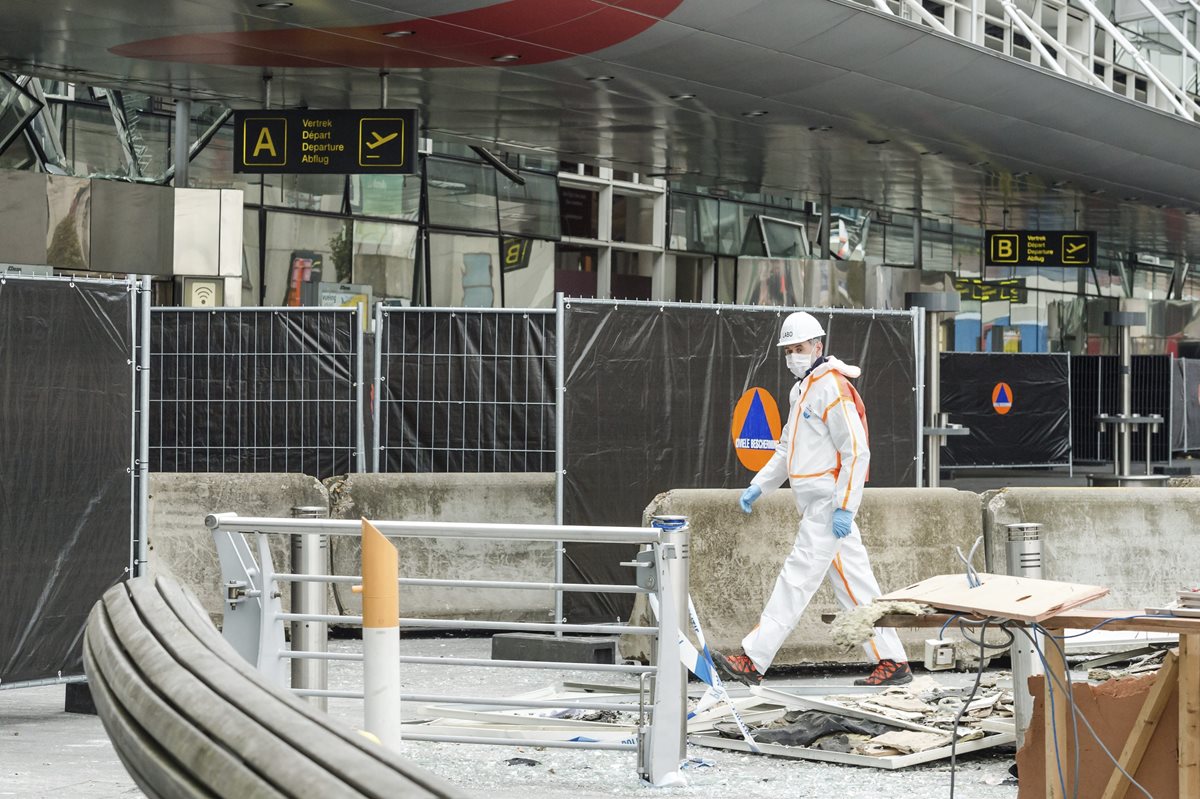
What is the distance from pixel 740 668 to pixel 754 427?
3.33 metres

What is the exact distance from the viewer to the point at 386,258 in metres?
24.8

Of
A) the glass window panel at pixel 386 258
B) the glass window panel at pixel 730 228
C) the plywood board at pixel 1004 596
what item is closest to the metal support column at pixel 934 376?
the glass window panel at pixel 386 258

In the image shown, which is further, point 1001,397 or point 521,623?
point 1001,397

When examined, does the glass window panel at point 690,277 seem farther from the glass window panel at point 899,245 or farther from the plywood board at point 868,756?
the plywood board at point 868,756

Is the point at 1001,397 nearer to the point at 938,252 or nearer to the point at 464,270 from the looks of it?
the point at 464,270

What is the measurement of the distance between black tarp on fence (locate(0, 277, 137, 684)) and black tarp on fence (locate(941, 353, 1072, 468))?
1946cm

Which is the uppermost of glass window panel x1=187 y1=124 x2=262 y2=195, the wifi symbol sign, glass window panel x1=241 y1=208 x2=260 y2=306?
glass window panel x1=187 y1=124 x2=262 y2=195

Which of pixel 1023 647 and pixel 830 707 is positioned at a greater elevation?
pixel 1023 647

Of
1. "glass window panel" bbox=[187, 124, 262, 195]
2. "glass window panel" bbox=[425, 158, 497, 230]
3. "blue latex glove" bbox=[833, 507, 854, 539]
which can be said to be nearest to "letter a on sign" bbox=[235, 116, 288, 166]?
"glass window panel" bbox=[187, 124, 262, 195]

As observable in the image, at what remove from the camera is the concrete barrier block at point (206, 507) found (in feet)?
37.7

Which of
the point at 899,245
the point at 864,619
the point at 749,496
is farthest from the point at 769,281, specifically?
the point at 864,619

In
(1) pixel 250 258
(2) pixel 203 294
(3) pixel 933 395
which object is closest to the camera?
(3) pixel 933 395

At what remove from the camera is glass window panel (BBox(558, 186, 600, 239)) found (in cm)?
2945

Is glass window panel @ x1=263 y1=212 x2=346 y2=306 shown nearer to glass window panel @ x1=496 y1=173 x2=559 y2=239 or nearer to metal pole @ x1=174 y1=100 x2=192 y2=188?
metal pole @ x1=174 y1=100 x2=192 y2=188
